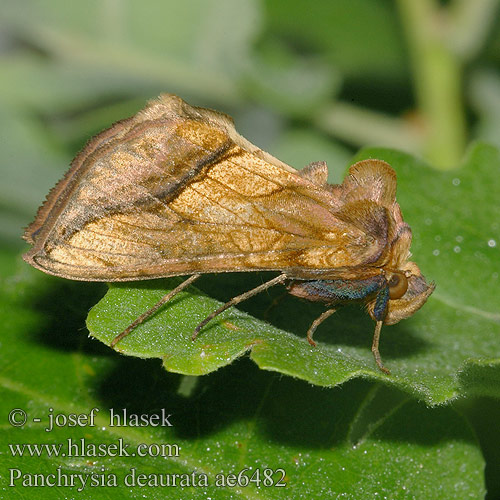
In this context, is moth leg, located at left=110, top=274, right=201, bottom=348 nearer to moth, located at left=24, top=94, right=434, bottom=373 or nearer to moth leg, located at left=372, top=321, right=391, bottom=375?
moth, located at left=24, top=94, right=434, bottom=373

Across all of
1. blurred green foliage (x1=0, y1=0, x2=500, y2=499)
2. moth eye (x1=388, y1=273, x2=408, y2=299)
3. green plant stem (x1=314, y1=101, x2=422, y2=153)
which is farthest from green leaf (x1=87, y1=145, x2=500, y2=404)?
green plant stem (x1=314, y1=101, x2=422, y2=153)

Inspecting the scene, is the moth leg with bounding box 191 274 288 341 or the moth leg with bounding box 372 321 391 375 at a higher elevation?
the moth leg with bounding box 191 274 288 341

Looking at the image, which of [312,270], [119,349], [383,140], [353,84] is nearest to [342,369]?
[312,270]

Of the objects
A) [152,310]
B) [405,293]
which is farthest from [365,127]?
[152,310]

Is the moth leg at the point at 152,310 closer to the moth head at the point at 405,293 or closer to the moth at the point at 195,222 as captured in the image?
the moth at the point at 195,222

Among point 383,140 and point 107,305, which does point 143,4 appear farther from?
point 107,305

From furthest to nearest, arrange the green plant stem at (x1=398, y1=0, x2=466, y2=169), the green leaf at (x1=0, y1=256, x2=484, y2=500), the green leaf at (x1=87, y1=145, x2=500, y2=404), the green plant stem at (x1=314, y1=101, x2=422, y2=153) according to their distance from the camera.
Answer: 1. the green plant stem at (x1=314, y1=101, x2=422, y2=153)
2. the green plant stem at (x1=398, y1=0, x2=466, y2=169)
3. the green leaf at (x1=0, y1=256, x2=484, y2=500)
4. the green leaf at (x1=87, y1=145, x2=500, y2=404)

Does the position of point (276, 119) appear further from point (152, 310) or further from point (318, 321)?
point (152, 310)
